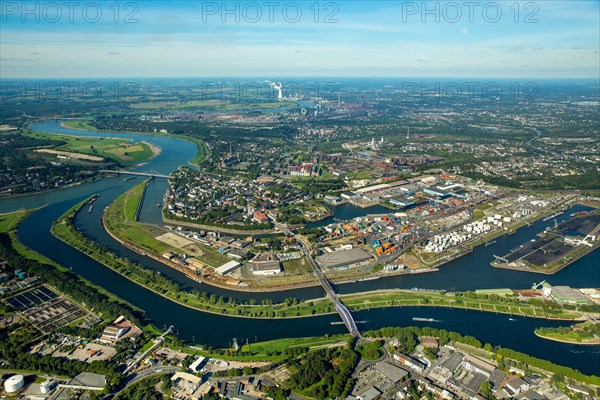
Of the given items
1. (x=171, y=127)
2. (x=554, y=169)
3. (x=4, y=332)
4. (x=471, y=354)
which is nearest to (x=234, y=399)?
(x=471, y=354)

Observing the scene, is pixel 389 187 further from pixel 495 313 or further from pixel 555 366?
pixel 555 366

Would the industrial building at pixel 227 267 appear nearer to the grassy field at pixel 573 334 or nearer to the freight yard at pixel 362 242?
the freight yard at pixel 362 242

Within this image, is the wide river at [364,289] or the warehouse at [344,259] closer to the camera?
the wide river at [364,289]

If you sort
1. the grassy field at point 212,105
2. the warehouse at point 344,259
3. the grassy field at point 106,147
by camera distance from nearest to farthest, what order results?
the warehouse at point 344,259, the grassy field at point 106,147, the grassy field at point 212,105

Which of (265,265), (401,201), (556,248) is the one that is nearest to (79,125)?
(401,201)

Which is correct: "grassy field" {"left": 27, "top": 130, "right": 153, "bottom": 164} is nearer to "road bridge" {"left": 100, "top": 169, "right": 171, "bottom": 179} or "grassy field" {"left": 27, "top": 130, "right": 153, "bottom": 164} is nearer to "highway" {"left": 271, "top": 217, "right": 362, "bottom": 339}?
"road bridge" {"left": 100, "top": 169, "right": 171, "bottom": 179}

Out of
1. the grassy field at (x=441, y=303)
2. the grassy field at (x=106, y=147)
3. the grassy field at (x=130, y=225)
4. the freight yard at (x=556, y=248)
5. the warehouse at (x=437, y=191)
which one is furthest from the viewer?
the grassy field at (x=106, y=147)

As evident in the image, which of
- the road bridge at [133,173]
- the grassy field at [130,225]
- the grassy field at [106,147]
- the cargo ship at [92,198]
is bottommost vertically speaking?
the grassy field at [130,225]

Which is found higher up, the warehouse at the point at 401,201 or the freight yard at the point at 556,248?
the warehouse at the point at 401,201

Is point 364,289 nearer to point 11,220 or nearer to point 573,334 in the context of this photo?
point 573,334

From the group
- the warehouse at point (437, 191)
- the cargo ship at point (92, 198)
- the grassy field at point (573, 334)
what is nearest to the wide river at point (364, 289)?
the grassy field at point (573, 334)
